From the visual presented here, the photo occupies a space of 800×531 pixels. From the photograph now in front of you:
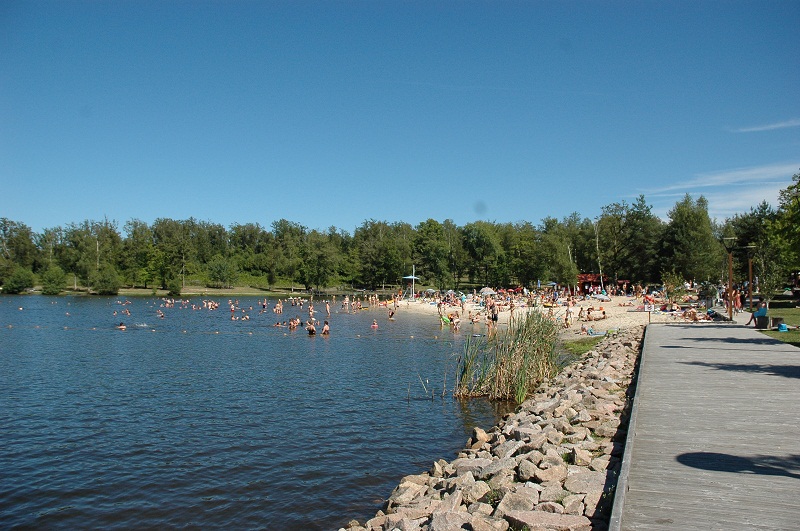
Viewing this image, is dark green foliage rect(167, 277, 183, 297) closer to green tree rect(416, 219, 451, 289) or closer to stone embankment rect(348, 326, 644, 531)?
green tree rect(416, 219, 451, 289)

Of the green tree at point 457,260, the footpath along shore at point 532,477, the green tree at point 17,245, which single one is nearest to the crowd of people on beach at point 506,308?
the footpath along shore at point 532,477

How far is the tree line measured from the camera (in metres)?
67.1

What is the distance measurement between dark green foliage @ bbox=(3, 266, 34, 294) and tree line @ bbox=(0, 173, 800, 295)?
19 centimetres

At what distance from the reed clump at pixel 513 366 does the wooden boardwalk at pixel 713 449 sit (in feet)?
10.4

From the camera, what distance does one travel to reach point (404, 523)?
6715mm

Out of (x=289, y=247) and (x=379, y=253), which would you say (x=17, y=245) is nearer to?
(x=289, y=247)

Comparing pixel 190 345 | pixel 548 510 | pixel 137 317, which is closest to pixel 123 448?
pixel 548 510

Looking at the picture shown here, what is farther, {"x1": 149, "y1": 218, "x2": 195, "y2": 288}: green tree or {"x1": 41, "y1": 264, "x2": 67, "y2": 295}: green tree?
{"x1": 149, "y1": 218, "x2": 195, "y2": 288}: green tree

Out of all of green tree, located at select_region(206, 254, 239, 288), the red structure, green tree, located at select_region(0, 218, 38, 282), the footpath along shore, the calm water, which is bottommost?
the calm water

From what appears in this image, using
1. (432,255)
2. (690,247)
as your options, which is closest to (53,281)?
(432,255)

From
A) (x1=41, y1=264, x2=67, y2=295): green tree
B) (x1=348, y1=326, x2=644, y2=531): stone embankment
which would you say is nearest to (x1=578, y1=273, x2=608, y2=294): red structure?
(x1=348, y1=326, x2=644, y2=531): stone embankment

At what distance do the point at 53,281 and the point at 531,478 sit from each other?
95092mm

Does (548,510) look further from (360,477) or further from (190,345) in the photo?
(190,345)

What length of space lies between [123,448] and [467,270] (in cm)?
7824
